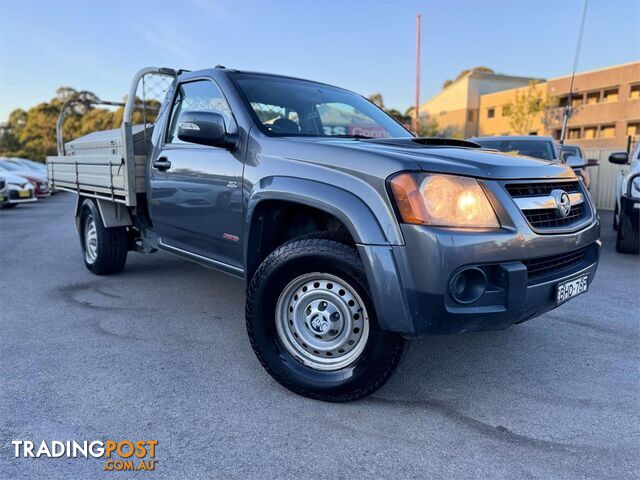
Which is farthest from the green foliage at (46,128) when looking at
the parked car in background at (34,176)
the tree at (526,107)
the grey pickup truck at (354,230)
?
the grey pickup truck at (354,230)

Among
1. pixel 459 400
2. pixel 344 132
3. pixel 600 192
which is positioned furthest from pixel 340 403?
pixel 600 192

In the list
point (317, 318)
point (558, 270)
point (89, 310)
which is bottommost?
point (89, 310)

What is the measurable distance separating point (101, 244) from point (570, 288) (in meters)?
4.35

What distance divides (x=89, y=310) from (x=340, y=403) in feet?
8.56

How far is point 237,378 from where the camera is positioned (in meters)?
2.92

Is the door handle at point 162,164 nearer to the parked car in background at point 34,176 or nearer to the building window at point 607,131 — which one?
the parked car in background at point 34,176

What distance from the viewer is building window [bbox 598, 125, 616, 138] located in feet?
112

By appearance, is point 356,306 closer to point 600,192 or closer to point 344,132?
point 344,132

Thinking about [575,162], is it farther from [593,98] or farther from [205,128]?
[593,98]

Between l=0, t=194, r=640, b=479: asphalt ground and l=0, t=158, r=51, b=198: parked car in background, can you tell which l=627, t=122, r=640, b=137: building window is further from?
l=0, t=194, r=640, b=479: asphalt ground

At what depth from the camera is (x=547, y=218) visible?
257 cm

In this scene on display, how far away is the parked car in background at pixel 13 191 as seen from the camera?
12875 millimetres

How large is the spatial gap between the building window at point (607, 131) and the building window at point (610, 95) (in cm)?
179

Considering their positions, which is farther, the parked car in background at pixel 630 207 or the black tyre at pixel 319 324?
the parked car in background at pixel 630 207
